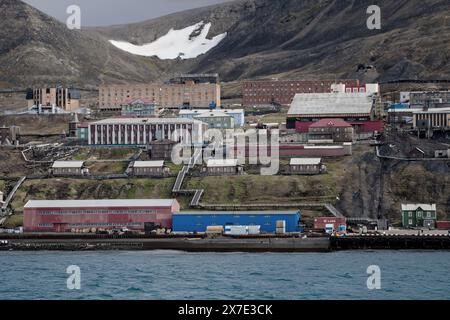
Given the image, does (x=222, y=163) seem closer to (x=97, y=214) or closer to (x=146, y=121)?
(x=97, y=214)

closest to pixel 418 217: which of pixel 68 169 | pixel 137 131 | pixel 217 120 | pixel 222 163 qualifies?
pixel 222 163

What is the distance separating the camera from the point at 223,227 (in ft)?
341

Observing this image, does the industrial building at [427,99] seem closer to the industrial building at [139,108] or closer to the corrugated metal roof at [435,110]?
the corrugated metal roof at [435,110]

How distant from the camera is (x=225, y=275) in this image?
7506 centimetres

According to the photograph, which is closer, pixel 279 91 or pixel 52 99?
pixel 52 99

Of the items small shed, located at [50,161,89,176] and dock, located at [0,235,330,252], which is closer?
dock, located at [0,235,330,252]

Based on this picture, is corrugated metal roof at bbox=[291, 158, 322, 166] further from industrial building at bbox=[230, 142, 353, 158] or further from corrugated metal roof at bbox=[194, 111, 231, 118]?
corrugated metal roof at bbox=[194, 111, 231, 118]

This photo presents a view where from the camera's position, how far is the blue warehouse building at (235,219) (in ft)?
342

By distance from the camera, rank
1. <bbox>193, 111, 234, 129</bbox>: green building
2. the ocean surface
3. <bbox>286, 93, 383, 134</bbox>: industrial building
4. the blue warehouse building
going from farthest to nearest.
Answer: <bbox>193, 111, 234, 129</bbox>: green building → <bbox>286, 93, 383, 134</bbox>: industrial building → the blue warehouse building → the ocean surface

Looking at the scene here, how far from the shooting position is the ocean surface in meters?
64.7

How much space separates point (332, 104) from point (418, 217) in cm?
5310

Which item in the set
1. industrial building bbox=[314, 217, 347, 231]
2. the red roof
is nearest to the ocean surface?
industrial building bbox=[314, 217, 347, 231]

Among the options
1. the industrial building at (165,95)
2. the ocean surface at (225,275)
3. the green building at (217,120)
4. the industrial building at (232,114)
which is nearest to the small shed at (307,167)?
the ocean surface at (225,275)
